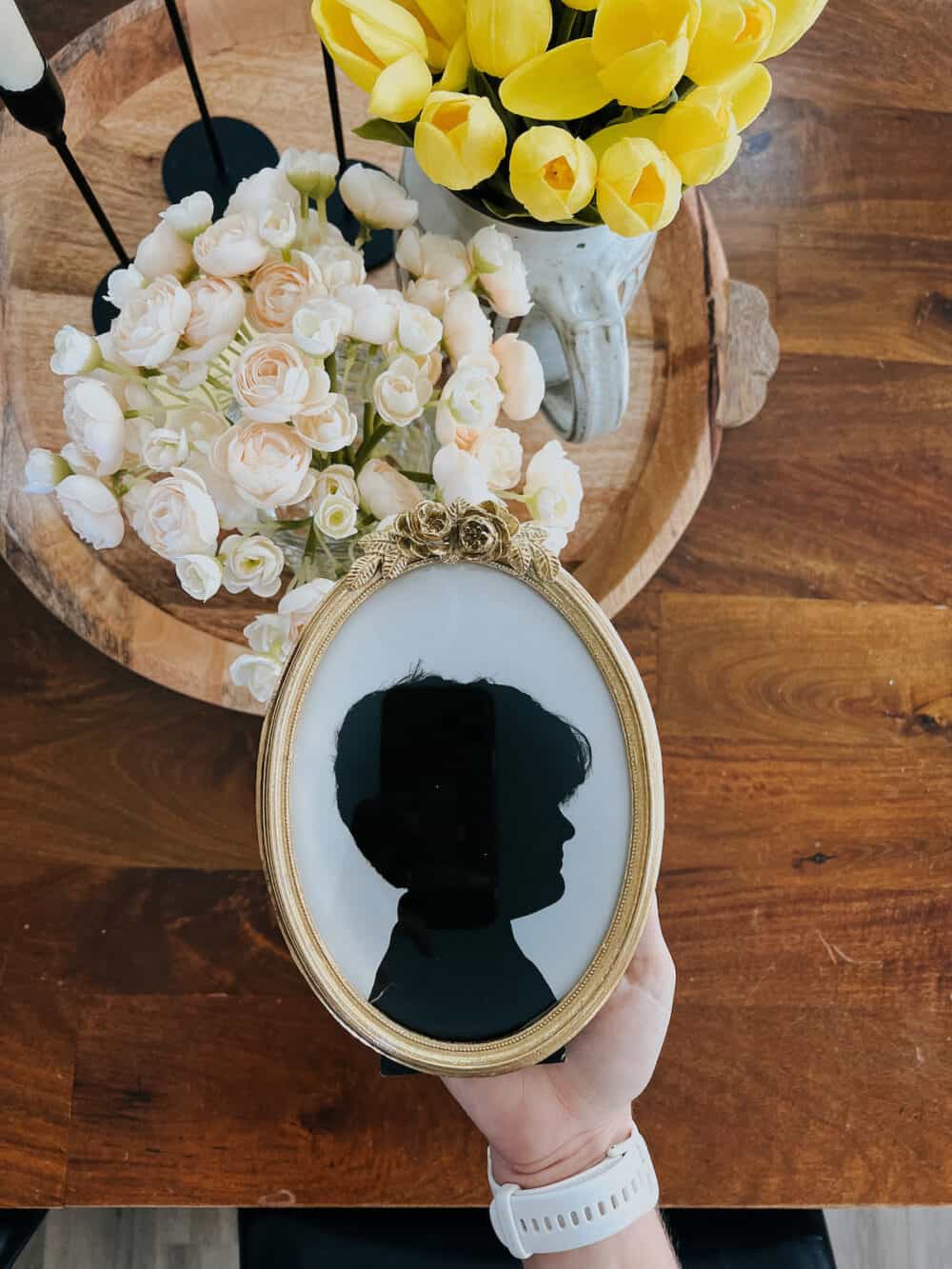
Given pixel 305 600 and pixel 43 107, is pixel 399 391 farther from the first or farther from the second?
pixel 43 107

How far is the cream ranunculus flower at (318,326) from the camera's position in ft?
1.04

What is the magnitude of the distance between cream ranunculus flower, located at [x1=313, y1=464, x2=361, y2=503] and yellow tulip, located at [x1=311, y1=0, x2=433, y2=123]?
0.38 feet

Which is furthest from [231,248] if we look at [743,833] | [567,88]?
[743,833]

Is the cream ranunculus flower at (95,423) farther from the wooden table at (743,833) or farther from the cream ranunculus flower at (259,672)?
the wooden table at (743,833)

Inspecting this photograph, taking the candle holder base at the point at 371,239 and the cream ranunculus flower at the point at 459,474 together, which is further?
the candle holder base at the point at 371,239

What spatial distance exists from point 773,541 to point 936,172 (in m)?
0.26

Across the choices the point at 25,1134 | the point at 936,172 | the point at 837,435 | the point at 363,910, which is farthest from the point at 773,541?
the point at 25,1134

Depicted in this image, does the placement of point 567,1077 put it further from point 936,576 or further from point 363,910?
point 936,576

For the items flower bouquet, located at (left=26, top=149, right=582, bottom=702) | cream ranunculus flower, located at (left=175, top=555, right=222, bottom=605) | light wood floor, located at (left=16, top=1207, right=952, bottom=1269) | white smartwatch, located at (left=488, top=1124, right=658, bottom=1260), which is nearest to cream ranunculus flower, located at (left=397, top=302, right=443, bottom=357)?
flower bouquet, located at (left=26, top=149, right=582, bottom=702)

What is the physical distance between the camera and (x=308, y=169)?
0.36m

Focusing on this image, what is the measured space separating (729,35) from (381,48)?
106mm

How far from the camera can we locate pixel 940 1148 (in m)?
0.55

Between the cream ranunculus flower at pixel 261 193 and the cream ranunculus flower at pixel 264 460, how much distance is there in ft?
0.27

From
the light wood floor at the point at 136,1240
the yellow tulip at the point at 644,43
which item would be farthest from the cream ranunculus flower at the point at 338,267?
the light wood floor at the point at 136,1240
